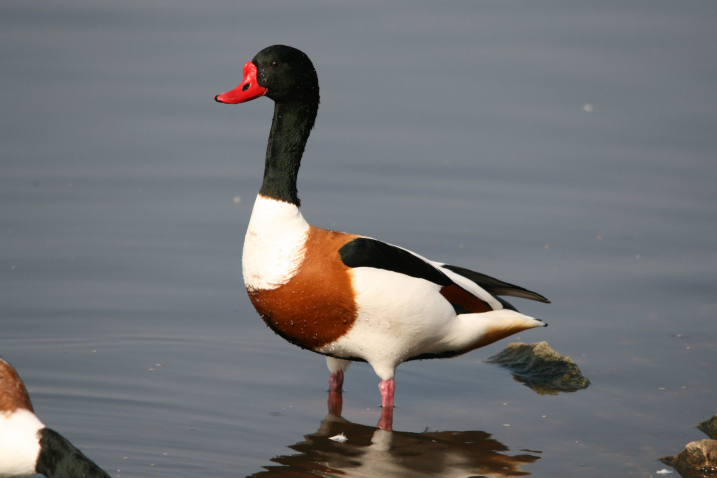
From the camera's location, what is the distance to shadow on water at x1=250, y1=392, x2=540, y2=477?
524 cm

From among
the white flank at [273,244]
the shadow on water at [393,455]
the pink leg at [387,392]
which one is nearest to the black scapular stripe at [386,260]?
the white flank at [273,244]

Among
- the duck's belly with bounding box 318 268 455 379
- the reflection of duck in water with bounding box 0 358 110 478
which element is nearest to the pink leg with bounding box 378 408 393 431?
the duck's belly with bounding box 318 268 455 379

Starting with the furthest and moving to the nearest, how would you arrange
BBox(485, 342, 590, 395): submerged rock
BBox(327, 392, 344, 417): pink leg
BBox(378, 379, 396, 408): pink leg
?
BBox(485, 342, 590, 395): submerged rock < BBox(327, 392, 344, 417): pink leg < BBox(378, 379, 396, 408): pink leg

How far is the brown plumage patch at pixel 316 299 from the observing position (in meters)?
5.51

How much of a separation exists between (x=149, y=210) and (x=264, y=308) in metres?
3.97

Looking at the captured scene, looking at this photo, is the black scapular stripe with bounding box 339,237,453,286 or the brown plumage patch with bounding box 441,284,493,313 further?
the brown plumage patch with bounding box 441,284,493,313

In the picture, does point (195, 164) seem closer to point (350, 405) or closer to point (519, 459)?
point (350, 405)

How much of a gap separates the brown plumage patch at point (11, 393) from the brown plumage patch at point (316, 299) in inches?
61.3

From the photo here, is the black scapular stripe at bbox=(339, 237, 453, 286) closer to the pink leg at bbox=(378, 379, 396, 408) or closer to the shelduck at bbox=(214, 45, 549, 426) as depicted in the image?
the shelduck at bbox=(214, 45, 549, 426)

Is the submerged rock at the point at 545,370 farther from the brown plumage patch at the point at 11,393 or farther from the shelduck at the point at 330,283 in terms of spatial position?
the brown plumage patch at the point at 11,393

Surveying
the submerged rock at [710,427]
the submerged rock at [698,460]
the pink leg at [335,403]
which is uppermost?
the submerged rock at [710,427]

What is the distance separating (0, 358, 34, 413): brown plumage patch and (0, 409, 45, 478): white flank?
2.7 inches

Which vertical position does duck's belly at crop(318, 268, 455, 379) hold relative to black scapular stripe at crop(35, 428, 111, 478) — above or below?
above

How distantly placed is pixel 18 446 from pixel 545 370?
12.2 feet
